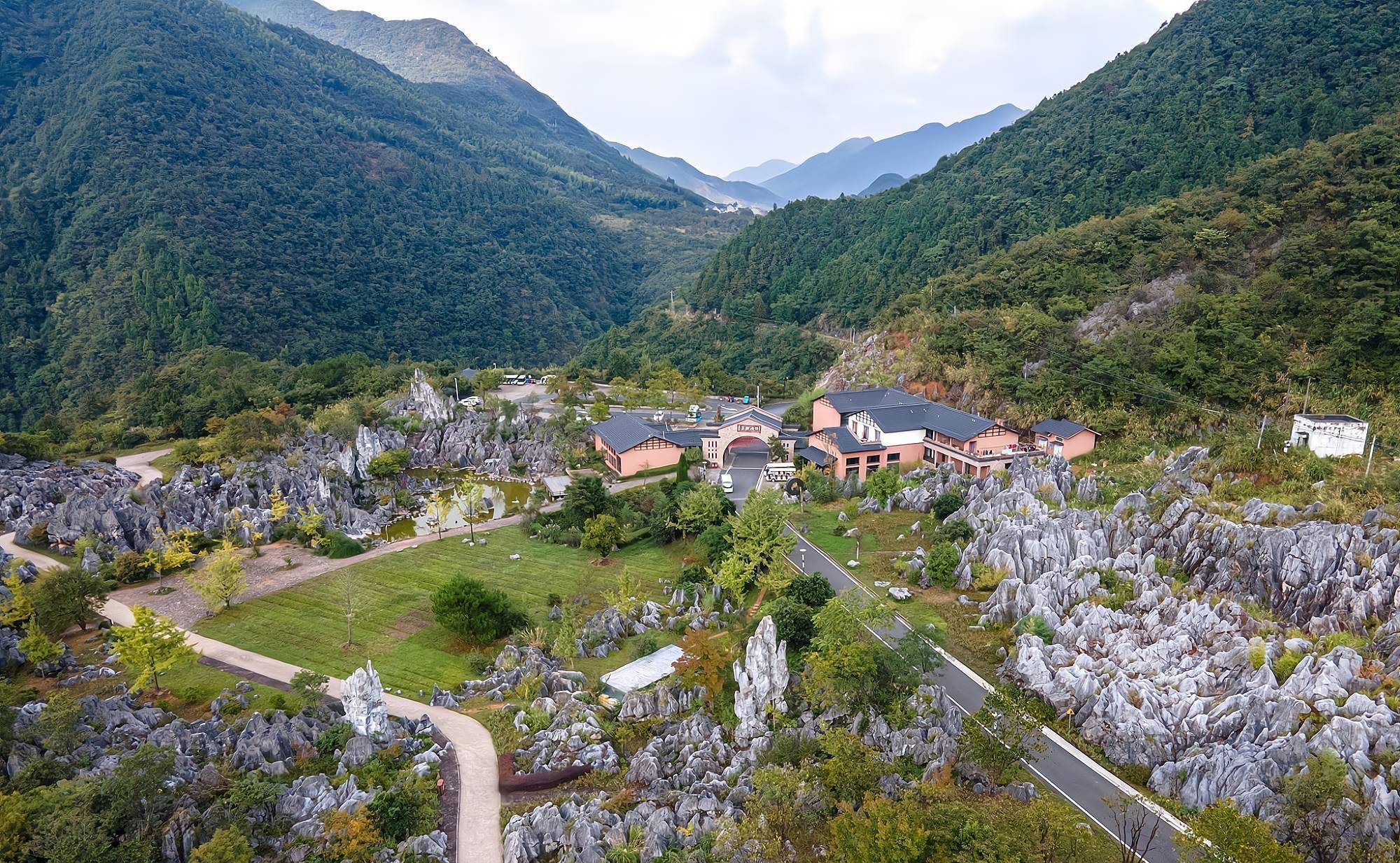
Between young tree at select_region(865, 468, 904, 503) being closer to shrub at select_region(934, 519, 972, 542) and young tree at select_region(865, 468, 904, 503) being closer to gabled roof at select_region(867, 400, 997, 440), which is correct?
gabled roof at select_region(867, 400, 997, 440)

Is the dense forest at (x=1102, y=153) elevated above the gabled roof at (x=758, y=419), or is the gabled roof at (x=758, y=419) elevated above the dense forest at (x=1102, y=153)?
the dense forest at (x=1102, y=153)

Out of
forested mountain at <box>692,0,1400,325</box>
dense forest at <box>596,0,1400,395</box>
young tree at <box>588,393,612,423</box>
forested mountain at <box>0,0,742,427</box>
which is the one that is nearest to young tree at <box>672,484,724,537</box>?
young tree at <box>588,393,612,423</box>

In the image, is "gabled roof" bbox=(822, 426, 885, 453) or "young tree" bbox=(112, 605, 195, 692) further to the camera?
"gabled roof" bbox=(822, 426, 885, 453)

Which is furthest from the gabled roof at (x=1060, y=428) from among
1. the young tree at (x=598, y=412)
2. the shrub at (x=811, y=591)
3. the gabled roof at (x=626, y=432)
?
the young tree at (x=598, y=412)

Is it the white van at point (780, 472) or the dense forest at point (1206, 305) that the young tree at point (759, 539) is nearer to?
the white van at point (780, 472)

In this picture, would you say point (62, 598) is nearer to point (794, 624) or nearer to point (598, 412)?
point (794, 624)

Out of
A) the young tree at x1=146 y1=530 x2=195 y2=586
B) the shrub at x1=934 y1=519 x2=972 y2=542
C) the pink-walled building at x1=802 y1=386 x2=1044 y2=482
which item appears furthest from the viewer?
the pink-walled building at x1=802 y1=386 x2=1044 y2=482
